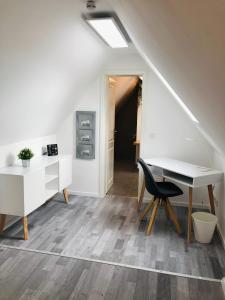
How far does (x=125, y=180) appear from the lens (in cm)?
548

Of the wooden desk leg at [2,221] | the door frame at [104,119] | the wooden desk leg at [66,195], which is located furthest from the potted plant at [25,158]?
the door frame at [104,119]

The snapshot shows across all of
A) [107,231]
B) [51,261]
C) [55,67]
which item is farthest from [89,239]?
[55,67]

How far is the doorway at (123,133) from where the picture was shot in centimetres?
467

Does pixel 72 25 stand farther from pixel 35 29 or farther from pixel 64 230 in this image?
pixel 64 230

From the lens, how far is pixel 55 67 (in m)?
2.70

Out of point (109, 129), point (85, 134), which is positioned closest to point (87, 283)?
point (85, 134)

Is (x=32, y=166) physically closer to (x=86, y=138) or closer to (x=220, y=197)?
(x=86, y=138)

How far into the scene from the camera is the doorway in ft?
15.3

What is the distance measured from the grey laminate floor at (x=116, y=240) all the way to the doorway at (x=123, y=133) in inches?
41.1

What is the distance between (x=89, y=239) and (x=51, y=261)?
0.59 meters

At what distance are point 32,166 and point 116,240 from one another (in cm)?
138

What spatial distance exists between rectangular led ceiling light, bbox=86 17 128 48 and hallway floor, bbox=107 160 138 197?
2.61m

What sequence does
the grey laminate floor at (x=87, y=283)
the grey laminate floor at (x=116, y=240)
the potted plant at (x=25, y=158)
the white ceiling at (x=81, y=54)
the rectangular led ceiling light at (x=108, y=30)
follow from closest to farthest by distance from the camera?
the white ceiling at (x=81, y=54), the grey laminate floor at (x=87, y=283), the rectangular led ceiling light at (x=108, y=30), the grey laminate floor at (x=116, y=240), the potted plant at (x=25, y=158)

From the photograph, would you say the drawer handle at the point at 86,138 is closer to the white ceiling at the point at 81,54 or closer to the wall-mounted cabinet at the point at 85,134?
the wall-mounted cabinet at the point at 85,134
